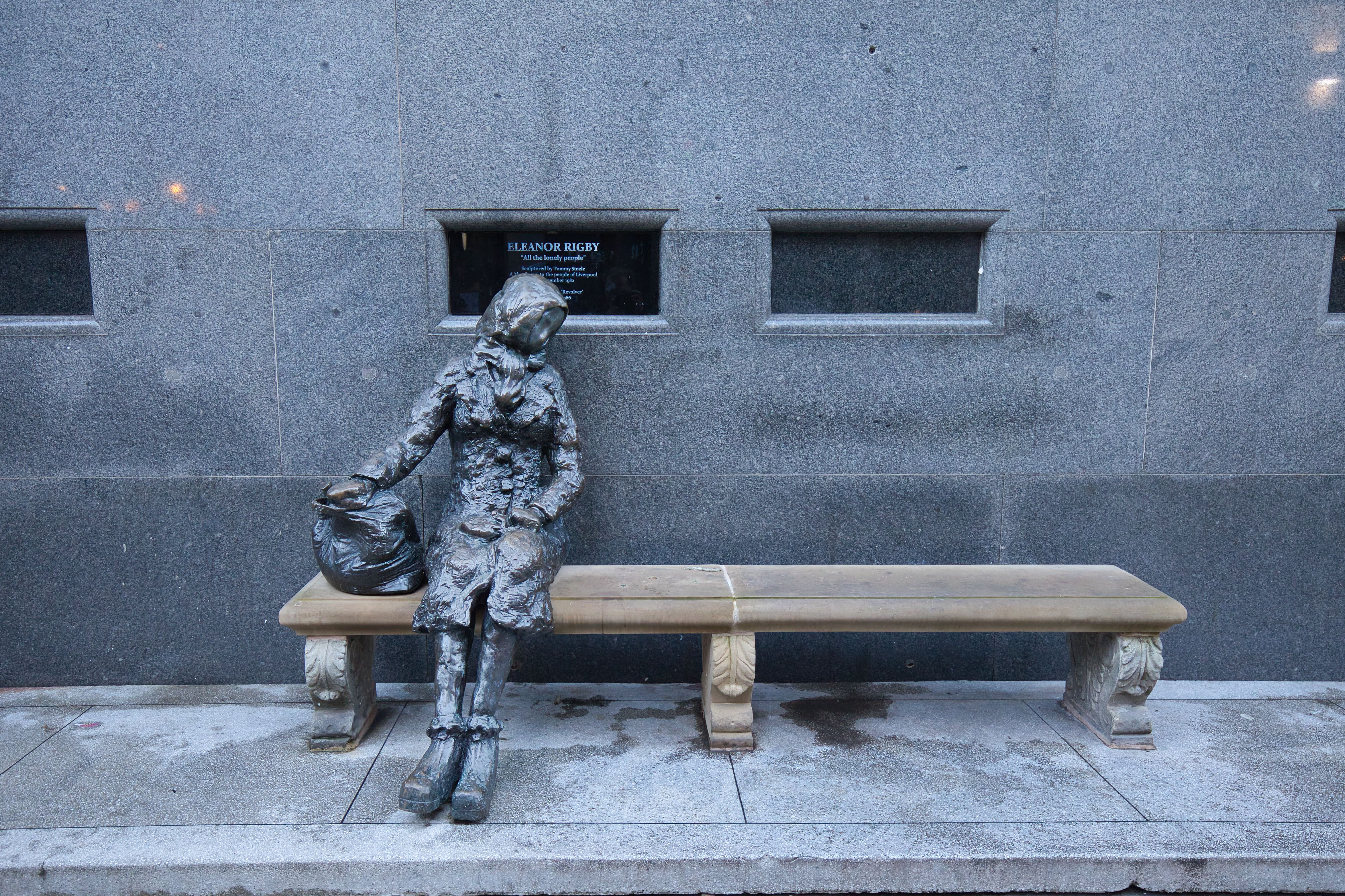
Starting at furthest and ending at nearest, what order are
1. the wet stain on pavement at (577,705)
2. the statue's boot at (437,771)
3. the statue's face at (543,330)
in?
1. the wet stain on pavement at (577,705)
2. the statue's face at (543,330)
3. the statue's boot at (437,771)

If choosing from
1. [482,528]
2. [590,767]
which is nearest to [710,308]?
[482,528]

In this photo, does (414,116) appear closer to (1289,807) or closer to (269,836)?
(269,836)

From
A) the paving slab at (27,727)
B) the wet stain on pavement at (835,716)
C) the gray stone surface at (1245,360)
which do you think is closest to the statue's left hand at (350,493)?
the paving slab at (27,727)

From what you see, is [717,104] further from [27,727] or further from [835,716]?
[27,727]

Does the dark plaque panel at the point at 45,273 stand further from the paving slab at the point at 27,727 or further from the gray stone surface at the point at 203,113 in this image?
the paving slab at the point at 27,727

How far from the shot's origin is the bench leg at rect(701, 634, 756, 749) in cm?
362

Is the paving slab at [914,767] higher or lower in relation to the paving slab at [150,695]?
higher

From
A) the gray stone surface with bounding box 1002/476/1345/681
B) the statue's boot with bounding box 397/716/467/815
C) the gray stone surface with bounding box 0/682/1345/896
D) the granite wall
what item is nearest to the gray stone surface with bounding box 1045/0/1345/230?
the granite wall

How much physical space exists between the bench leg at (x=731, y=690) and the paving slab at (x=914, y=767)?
0.09 meters

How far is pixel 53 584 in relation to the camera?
437 centimetres

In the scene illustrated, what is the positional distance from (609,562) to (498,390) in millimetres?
1221

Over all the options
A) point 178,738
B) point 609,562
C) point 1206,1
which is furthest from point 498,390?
point 1206,1

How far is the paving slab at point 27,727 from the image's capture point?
365cm

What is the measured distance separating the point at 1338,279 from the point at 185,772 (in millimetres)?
6198
